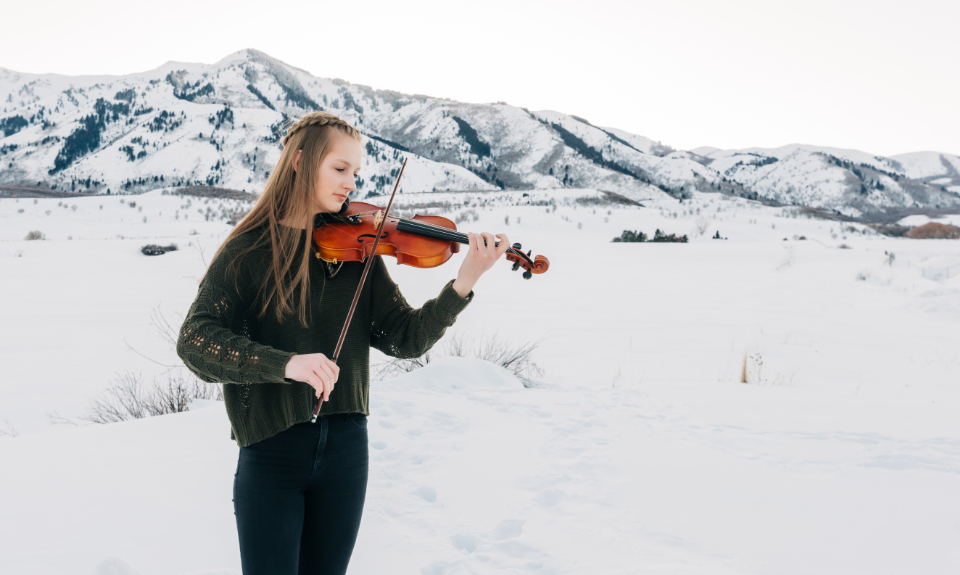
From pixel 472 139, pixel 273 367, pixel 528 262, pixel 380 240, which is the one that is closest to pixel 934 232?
pixel 528 262

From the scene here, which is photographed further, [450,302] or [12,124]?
[12,124]

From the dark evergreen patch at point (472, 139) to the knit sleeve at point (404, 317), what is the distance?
76949 millimetres

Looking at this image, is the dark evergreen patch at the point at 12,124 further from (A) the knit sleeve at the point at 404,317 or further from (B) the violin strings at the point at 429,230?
(A) the knit sleeve at the point at 404,317

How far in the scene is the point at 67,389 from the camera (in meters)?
6.14

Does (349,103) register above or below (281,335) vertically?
above

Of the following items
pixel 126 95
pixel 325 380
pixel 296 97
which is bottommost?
pixel 325 380

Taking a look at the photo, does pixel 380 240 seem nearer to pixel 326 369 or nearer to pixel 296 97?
pixel 326 369

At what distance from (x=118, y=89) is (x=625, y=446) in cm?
11051

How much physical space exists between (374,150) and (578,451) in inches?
2467

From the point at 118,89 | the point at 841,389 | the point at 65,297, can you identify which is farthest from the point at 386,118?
the point at 841,389

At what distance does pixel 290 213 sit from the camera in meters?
1.55

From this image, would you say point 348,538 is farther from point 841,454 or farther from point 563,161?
point 563,161

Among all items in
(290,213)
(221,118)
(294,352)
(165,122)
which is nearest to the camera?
(294,352)

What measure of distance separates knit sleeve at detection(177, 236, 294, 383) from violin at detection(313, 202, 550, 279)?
1.07 feet
